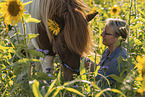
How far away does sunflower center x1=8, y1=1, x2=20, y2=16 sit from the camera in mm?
1377

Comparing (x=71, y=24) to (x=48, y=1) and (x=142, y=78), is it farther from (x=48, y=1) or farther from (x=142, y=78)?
(x=142, y=78)

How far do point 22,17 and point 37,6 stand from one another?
1287mm

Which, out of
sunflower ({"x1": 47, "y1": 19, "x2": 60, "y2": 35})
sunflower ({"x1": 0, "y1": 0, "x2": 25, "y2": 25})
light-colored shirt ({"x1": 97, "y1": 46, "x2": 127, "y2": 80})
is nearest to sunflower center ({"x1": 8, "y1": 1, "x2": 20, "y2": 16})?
sunflower ({"x1": 0, "y1": 0, "x2": 25, "y2": 25})

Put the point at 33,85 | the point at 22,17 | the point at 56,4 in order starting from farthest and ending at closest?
the point at 56,4 → the point at 22,17 → the point at 33,85

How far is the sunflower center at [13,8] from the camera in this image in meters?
1.38

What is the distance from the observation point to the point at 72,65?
2.16 m

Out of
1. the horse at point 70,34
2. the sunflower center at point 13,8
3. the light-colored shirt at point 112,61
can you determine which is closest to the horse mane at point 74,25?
the horse at point 70,34

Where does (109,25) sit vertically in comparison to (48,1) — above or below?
below

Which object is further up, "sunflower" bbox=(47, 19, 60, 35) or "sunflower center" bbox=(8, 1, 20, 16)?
"sunflower center" bbox=(8, 1, 20, 16)

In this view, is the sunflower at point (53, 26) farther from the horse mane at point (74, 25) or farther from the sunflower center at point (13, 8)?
the sunflower center at point (13, 8)

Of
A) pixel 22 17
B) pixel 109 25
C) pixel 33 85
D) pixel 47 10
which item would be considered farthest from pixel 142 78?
pixel 47 10

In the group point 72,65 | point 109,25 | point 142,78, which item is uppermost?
point 109,25

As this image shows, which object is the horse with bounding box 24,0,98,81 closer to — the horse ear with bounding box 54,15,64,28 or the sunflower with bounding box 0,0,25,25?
the horse ear with bounding box 54,15,64,28

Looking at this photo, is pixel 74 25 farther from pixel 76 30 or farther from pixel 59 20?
pixel 59 20
